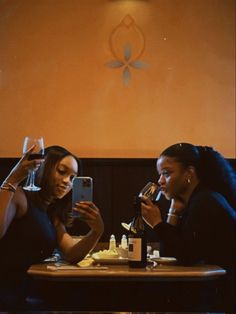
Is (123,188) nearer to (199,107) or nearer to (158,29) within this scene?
(199,107)

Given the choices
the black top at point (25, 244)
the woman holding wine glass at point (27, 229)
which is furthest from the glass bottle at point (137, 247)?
the black top at point (25, 244)

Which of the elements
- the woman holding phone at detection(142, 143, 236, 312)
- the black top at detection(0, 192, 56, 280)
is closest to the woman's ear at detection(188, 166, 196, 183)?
the woman holding phone at detection(142, 143, 236, 312)

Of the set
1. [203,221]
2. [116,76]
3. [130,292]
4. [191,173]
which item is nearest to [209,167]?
[191,173]

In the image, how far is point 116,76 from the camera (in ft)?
13.6

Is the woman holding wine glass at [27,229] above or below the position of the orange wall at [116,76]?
below

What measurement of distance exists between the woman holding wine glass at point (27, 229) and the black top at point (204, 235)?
333mm

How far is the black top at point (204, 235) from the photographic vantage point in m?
2.12

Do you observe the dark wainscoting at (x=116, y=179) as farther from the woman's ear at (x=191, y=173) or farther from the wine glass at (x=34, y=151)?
the wine glass at (x=34, y=151)

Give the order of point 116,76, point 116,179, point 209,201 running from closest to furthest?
point 209,201
point 116,179
point 116,76

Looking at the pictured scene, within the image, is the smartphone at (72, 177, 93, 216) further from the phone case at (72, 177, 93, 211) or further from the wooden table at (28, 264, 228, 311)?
the wooden table at (28, 264, 228, 311)

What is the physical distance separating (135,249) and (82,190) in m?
0.33

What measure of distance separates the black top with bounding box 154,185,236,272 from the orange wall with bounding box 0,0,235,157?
6.31ft

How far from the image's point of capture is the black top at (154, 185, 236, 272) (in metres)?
2.12

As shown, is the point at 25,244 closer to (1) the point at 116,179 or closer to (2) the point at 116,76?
(1) the point at 116,179
